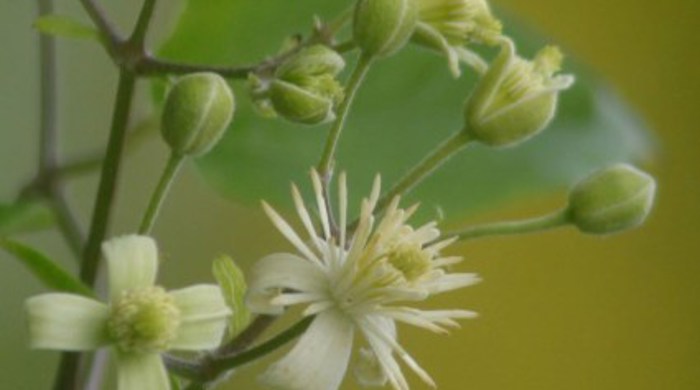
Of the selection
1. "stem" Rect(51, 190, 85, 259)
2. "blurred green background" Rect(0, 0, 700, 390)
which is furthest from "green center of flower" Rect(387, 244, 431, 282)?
"blurred green background" Rect(0, 0, 700, 390)

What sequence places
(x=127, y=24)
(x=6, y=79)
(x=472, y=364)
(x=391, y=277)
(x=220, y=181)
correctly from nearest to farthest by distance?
(x=391, y=277) → (x=220, y=181) → (x=6, y=79) → (x=127, y=24) → (x=472, y=364)

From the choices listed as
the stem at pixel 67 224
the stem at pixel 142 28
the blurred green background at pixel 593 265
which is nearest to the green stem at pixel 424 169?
the stem at pixel 142 28

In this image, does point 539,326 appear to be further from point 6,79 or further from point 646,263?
point 6,79

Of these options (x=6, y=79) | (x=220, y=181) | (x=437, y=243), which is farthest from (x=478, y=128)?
(x=6, y=79)

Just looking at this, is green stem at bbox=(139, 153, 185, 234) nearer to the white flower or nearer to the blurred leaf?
the white flower

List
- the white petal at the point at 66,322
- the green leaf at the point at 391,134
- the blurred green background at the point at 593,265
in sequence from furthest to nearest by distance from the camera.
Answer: the blurred green background at the point at 593,265 → the green leaf at the point at 391,134 → the white petal at the point at 66,322

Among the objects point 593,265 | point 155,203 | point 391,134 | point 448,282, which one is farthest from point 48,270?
point 593,265

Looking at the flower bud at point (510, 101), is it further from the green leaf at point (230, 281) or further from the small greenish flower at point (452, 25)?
the green leaf at point (230, 281)
